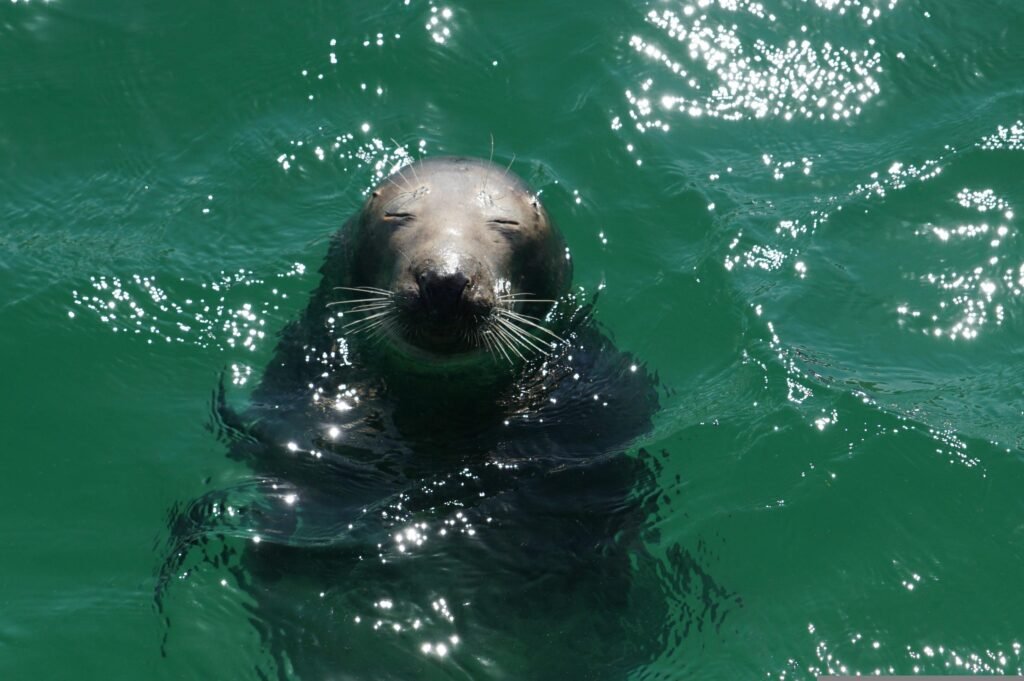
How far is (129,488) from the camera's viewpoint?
709cm

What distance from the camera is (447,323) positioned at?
635 cm

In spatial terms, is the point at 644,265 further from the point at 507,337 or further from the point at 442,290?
the point at 442,290

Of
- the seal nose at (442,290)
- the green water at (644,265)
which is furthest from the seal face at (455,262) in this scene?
the green water at (644,265)

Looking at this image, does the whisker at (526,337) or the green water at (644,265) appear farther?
the green water at (644,265)

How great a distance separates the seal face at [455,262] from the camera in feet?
20.9

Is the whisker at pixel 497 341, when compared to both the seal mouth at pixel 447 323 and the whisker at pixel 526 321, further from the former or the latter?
the whisker at pixel 526 321

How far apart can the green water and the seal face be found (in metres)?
1.01

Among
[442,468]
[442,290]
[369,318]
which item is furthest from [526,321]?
[442,468]

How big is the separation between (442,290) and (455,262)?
23cm

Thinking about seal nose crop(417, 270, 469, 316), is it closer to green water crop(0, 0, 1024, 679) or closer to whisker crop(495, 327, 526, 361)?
whisker crop(495, 327, 526, 361)

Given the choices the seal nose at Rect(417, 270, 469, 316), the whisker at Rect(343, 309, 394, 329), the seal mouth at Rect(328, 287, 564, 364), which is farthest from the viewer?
the whisker at Rect(343, 309, 394, 329)

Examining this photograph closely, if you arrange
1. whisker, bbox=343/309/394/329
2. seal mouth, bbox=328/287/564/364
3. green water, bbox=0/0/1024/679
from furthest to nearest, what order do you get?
green water, bbox=0/0/1024/679 < whisker, bbox=343/309/394/329 < seal mouth, bbox=328/287/564/364

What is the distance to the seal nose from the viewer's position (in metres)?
6.19

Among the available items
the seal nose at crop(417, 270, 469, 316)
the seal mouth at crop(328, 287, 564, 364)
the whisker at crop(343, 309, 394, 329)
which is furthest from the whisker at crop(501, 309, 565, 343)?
the whisker at crop(343, 309, 394, 329)
